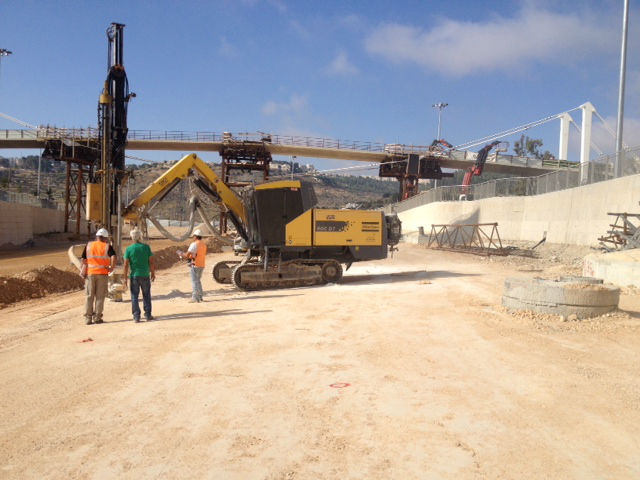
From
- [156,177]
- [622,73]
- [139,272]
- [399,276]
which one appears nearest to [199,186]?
[139,272]

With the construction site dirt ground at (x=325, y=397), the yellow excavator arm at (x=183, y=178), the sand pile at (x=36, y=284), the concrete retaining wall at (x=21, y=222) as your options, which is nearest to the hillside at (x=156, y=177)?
the concrete retaining wall at (x=21, y=222)

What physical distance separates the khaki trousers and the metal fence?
20.3 meters

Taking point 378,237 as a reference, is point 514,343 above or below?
below

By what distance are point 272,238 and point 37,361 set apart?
796 centimetres

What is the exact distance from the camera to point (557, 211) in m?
25.3

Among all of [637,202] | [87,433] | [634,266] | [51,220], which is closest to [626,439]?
[87,433]

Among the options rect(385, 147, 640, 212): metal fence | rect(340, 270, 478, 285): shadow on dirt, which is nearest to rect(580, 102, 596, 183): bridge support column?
rect(385, 147, 640, 212): metal fence

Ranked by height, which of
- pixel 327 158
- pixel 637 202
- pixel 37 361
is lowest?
pixel 37 361

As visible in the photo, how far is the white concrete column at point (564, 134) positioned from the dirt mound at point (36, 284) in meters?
70.5

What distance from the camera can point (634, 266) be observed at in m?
11.3

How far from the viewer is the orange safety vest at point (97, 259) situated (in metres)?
9.08

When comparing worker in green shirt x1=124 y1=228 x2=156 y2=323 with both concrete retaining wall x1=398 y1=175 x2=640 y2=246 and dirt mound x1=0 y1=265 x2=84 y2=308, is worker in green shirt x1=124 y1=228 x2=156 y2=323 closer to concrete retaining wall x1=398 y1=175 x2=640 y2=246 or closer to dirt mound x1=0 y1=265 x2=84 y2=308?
dirt mound x1=0 y1=265 x2=84 y2=308

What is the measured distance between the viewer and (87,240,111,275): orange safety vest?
9078 mm

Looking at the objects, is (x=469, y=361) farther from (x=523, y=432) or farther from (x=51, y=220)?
(x=51, y=220)
